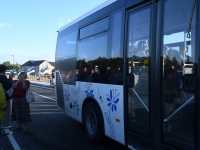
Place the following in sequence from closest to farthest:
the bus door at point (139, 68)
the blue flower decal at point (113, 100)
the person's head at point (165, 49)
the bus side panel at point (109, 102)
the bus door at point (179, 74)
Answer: the bus door at point (179, 74)
the person's head at point (165, 49)
the bus door at point (139, 68)
the bus side panel at point (109, 102)
the blue flower decal at point (113, 100)

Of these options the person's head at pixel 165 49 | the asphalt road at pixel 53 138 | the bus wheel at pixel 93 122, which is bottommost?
the asphalt road at pixel 53 138

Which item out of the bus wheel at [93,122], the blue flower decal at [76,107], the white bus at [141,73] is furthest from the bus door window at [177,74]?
the blue flower decal at [76,107]

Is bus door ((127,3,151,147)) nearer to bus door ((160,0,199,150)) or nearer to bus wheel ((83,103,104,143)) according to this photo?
bus door ((160,0,199,150))

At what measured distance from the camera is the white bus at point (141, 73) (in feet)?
11.0

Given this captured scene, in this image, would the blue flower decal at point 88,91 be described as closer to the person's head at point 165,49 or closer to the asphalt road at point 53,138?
the asphalt road at point 53,138

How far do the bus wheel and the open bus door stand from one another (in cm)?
124

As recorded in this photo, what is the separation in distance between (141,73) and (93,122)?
96.2 inches

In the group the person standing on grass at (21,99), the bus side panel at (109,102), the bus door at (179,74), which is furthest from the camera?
the person standing on grass at (21,99)

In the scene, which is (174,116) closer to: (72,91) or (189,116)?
(189,116)

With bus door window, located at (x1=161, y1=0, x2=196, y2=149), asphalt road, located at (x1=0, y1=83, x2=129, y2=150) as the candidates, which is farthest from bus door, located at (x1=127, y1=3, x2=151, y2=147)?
asphalt road, located at (x1=0, y1=83, x2=129, y2=150)

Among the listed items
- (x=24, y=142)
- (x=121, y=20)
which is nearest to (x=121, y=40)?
(x=121, y=20)

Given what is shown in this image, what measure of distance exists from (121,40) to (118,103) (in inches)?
46.1

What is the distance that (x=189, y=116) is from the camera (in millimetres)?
3283

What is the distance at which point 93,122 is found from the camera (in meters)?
6.22
